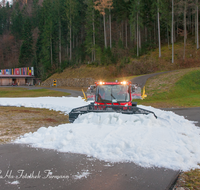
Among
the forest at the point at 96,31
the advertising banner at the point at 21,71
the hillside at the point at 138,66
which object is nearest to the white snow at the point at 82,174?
the hillside at the point at 138,66

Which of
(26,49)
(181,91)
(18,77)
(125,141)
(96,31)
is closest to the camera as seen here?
(125,141)

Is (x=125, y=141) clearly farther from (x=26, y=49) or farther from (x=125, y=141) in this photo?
(x=26, y=49)

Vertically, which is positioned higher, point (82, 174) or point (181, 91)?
point (181, 91)

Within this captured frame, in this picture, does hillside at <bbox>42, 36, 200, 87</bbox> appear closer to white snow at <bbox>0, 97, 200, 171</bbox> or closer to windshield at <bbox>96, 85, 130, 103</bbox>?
windshield at <bbox>96, 85, 130, 103</bbox>

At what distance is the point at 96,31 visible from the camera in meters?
51.7

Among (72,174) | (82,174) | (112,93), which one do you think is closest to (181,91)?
(112,93)

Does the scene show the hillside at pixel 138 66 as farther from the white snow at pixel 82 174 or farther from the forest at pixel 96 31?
the white snow at pixel 82 174

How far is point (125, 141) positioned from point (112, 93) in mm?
4194

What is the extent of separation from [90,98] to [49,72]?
5486 centimetres

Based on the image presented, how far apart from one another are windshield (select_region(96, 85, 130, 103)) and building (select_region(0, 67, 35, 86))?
224ft

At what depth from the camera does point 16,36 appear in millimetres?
95062

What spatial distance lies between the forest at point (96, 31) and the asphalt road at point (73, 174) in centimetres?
4072

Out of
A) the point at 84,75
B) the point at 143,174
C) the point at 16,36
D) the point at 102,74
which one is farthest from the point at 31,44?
the point at 143,174

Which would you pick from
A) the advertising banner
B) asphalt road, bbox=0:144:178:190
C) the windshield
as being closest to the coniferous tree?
the advertising banner
